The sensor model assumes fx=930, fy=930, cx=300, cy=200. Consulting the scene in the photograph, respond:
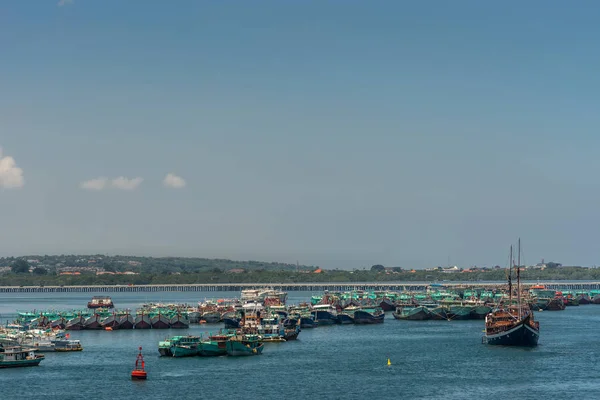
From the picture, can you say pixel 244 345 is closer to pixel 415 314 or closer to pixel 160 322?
pixel 160 322

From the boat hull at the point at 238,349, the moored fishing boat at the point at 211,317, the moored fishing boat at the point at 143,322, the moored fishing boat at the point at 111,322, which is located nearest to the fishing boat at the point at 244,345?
the boat hull at the point at 238,349

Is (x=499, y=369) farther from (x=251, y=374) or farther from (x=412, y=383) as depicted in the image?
(x=251, y=374)

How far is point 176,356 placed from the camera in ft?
271

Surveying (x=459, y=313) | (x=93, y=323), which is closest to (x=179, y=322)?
(x=93, y=323)

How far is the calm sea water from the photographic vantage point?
63.7 metres

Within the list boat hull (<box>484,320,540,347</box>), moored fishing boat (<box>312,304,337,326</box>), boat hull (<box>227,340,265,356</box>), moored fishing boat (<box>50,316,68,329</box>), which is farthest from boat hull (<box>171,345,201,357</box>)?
moored fishing boat (<box>312,304,337,326</box>)

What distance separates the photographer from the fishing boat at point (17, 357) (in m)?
75.3

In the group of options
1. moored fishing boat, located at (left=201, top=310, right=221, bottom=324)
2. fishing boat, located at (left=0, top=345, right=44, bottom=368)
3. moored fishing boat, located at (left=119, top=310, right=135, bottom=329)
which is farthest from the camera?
moored fishing boat, located at (left=201, top=310, right=221, bottom=324)

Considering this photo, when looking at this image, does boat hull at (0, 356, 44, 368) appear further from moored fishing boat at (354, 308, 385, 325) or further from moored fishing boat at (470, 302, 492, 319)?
moored fishing boat at (470, 302, 492, 319)

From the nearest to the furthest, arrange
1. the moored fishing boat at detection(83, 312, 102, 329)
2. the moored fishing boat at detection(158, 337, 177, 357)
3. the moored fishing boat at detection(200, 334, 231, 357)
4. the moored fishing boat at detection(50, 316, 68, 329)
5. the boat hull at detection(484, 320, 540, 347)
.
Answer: the moored fishing boat at detection(200, 334, 231, 357) < the moored fishing boat at detection(158, 337, 177, 357) < the boat hull at detection(484, 320, 540, 347) < the moored fishing boat at detection(50, 316, 68, 329) < the moored fishing boat at detection(83, 312, 102, 329)

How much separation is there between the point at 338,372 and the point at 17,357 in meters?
26.3

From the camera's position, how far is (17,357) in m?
76.1

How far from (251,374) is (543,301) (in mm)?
106009

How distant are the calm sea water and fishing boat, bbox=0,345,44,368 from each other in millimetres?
991
